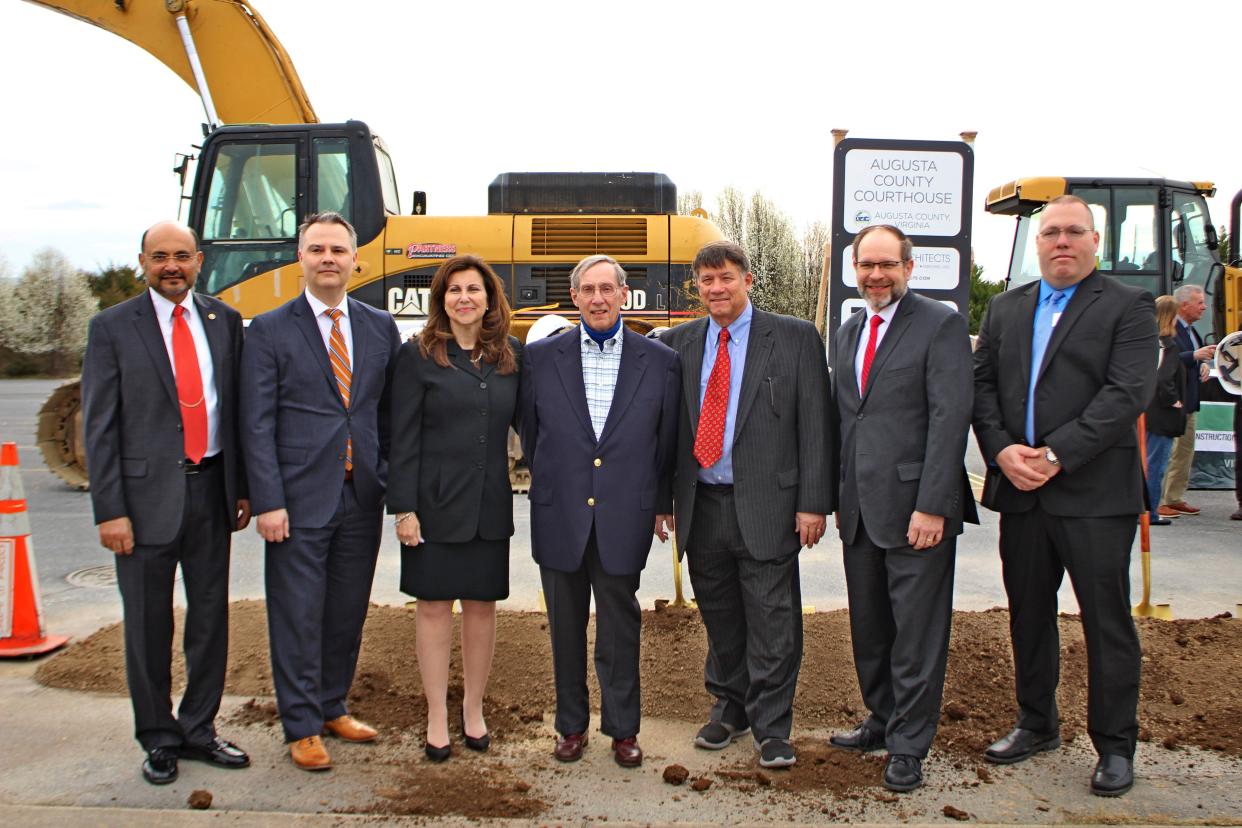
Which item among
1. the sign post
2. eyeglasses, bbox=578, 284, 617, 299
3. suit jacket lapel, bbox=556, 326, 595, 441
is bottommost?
suit jacket lapel, bbox=556, 326, 595, 441

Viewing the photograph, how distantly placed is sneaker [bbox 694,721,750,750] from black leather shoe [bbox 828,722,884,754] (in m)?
0.40

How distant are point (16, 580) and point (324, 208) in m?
5.51

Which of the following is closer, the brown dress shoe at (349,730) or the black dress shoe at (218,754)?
the black dress shoe at (218,754)

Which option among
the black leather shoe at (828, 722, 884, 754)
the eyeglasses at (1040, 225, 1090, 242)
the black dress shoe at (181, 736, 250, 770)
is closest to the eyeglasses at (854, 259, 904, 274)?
the eyeglasses at (1040, 225, 1090, 242)

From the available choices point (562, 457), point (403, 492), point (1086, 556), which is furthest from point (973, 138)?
point (403, 492)

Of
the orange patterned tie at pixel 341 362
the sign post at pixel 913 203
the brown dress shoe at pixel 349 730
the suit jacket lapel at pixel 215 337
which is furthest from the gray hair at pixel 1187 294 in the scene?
the suit jacket lapel at pixel 215 337

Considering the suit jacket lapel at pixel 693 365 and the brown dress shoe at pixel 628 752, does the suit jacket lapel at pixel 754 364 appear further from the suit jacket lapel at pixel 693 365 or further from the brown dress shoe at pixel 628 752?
the brown dress shoe at pixel 628 752

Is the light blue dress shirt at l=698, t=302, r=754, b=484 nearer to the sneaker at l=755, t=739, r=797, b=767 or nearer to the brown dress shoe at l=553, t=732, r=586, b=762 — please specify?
the sneaker at l=755, t=739, r=797, b=767

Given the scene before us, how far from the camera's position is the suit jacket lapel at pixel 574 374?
393 centimetres

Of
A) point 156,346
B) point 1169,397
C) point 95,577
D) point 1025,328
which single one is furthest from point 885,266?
point 1169,397

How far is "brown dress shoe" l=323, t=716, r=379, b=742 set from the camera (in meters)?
4.09

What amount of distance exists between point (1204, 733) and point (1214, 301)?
31.2ft

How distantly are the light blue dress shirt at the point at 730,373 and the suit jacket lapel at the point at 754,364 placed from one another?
23mm

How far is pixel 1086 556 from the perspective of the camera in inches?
148
